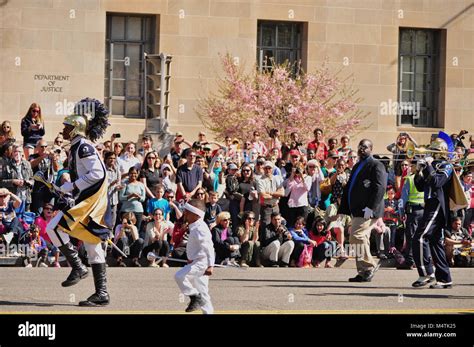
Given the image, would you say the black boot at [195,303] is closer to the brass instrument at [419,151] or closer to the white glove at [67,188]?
the white glove at [67,188]

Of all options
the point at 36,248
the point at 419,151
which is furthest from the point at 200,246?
the point at 36,248

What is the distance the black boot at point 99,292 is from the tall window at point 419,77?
21331mm

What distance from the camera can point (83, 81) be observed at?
30.5 meters

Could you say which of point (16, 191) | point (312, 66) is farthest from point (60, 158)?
point (312, 66)

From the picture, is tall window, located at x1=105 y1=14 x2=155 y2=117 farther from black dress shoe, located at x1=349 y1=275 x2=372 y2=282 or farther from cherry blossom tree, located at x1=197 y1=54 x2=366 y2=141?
black dress shoe, located at x1=349 y1=275 x2=372 y2=282

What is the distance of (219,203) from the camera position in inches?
808

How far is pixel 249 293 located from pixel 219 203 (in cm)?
559

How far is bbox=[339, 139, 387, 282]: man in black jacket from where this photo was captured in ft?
54.6

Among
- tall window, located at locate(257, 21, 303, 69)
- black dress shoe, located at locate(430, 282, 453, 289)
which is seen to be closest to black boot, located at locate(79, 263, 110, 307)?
black dress shoe, located at locate(430, 282, 453, 289)

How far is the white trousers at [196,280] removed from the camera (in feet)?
40.1

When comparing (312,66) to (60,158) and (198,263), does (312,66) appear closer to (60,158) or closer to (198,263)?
(60,158)

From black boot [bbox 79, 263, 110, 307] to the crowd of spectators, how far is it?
5.16m

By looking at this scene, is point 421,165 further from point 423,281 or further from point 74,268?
point 74,268

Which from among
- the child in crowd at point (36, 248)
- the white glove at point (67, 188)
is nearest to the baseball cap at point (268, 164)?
the child in crowd at point (36, 248)
